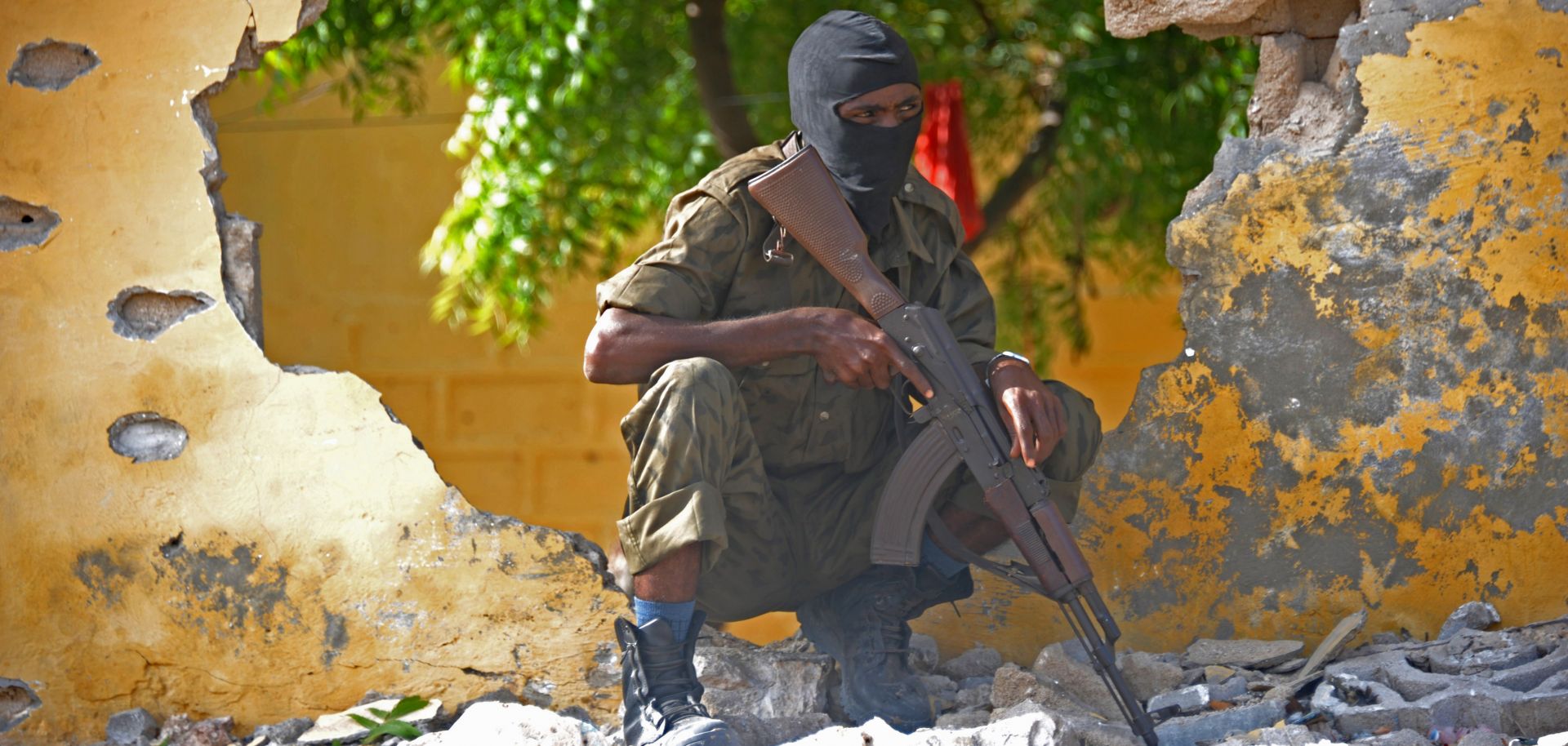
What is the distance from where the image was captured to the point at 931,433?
2818 millimetres

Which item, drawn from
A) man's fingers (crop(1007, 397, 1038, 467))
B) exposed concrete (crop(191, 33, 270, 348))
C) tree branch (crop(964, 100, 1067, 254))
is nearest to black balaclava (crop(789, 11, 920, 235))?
man's fingers (crop(1007, 397, 1038, 467))

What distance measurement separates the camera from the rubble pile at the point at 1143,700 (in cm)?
264

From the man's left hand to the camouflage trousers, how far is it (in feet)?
0.30

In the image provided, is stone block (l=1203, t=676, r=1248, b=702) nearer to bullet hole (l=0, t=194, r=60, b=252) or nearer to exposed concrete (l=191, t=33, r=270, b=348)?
exposed concrete (l=191, t=33, r=270, b=348)

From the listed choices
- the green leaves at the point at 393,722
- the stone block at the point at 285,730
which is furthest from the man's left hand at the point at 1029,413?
the stone block at the point at 285,730

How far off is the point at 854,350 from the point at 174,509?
1365 mm

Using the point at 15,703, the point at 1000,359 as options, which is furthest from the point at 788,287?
the point at 15,703

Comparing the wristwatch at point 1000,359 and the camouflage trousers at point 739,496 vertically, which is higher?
the wristwatch at point 1000,359

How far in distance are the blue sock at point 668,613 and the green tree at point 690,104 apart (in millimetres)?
2327

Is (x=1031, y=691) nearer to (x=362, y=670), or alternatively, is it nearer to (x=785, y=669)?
(x=785, y=669)

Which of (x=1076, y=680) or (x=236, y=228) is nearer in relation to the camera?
(x=1076, y=680)

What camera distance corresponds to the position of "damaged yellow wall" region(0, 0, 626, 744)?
121 inches

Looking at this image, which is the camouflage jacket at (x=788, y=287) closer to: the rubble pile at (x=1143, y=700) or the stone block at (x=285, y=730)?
the rubble pile at (x=1143, y=700)

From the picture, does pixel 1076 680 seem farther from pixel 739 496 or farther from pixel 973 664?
pixel 739 496
